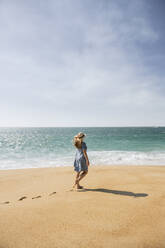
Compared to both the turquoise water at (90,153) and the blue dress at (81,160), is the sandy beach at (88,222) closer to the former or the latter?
the blue dress at (81,160)

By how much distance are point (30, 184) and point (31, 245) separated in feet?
16.7

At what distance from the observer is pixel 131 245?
2.33 meters

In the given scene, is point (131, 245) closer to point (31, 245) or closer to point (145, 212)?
point (145, 212)

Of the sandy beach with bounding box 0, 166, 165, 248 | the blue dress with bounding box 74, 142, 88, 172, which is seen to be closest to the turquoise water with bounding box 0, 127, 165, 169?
the blue dress with bounding box 74, 142, 88, 172

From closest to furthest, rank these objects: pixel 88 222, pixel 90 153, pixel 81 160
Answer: pixel 88 222 → pixel 81 160 → pixel 90 153

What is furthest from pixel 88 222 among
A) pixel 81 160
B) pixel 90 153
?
pixel 90 153

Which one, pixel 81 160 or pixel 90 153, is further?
pixel 90 153

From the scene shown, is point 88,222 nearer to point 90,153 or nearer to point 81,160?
point 81,160

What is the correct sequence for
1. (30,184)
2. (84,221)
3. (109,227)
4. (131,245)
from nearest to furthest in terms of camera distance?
(131,245)
(109,227)
(84,221)
(30,184)

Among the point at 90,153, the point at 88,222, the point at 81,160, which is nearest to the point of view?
the point at 88,222

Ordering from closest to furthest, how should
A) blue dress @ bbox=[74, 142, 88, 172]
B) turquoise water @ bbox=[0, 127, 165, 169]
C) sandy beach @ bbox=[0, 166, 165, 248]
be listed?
sandy beach @ bbox=[0, 166, 165, 248] < blue dress @ bbox=[74, 142, 88, 172] < turquoise water @ bbox=[0, 127, 165, 169]

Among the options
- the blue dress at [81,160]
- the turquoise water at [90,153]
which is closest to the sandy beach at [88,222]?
the blue dress at [81,160]

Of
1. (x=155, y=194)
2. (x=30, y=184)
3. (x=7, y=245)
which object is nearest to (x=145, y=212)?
(x=155, y=194)

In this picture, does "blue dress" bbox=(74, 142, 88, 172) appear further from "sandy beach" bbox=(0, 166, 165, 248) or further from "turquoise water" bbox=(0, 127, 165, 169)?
"turquoise water" bbox=(0, 127, 165, 169)
